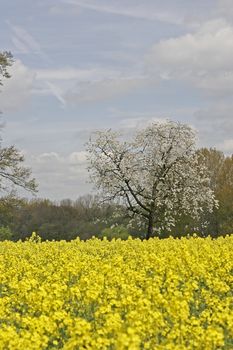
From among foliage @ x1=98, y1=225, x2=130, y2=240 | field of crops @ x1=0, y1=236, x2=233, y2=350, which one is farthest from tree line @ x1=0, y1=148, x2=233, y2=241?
field of crops @ x1=0, y1=236, x2=233, y2=350

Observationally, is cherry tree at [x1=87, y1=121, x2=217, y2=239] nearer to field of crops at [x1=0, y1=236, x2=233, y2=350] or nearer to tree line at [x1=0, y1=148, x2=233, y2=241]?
tree line at [x1=0, y1=148, x2=233, y2=241]

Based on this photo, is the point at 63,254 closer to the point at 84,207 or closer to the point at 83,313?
the point at 83,313

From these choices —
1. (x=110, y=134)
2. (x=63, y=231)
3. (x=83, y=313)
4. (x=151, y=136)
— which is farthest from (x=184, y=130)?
(x=63, y=231)

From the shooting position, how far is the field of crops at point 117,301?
23.4 ft

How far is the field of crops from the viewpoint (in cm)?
713

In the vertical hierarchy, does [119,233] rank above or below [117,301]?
above

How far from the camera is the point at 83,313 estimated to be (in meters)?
10.0

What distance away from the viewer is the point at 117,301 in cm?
894

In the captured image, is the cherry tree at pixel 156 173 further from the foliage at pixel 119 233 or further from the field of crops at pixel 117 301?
the field of crops at pixel 117 301

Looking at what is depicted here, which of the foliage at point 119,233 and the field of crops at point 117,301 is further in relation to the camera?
the foliage at point 119,233

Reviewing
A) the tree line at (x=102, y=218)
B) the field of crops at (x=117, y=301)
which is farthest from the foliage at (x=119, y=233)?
the field of crops at (x=117, y=301)

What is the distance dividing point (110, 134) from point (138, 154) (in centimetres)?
205

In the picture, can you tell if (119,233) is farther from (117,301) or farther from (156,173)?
(117,301)

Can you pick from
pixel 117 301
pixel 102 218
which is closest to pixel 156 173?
pixel 102 218
